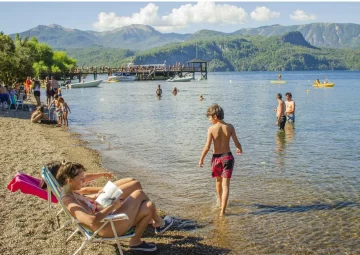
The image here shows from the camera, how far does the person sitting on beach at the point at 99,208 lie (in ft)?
16.2

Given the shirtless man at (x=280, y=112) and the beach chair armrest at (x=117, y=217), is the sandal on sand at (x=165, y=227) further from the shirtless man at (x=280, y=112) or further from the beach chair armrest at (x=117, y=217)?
the shirtless man at (x=280, y=112)

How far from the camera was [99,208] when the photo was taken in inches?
211

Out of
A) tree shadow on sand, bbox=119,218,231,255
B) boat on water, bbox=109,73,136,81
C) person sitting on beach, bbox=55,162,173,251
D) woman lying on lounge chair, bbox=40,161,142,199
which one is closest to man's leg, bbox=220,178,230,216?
tree shadow on sand, bbox=119,218,231,255

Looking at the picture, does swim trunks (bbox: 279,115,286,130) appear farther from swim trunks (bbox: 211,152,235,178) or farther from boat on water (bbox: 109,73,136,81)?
boat on water (bbox: 109,73,136,81)

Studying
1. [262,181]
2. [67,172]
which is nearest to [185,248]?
[67,172]

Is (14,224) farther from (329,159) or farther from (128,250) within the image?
(329,159)

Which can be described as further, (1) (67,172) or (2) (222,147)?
(2) (222,147)

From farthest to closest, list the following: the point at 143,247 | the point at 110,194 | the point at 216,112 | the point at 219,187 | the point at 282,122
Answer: the point at 282,122
the point at 219,187
the point at 216,112
the point at 143,247
the point at 110,194

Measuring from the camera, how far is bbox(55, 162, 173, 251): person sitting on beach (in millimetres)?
4941

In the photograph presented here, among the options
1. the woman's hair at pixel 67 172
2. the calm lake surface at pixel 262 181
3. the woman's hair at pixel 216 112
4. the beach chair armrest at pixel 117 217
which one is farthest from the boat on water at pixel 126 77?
the beach chair armrest at pixel 117 217

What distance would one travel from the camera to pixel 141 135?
1745cm

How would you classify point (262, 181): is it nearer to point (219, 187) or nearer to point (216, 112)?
point (219, 187)

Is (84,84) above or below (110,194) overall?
below

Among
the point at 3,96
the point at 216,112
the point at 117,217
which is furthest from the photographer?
the point at 3,96
